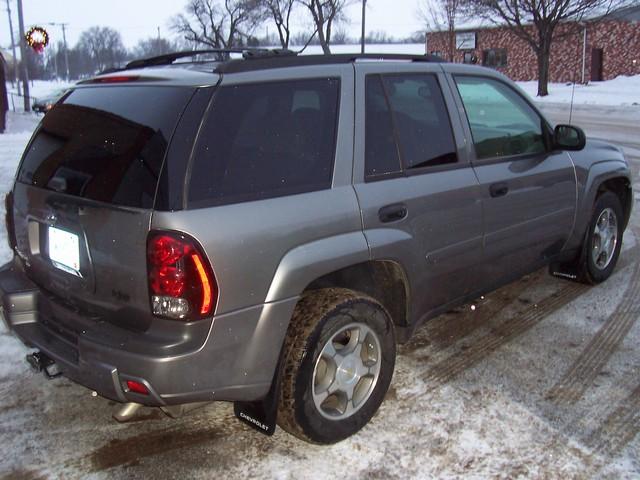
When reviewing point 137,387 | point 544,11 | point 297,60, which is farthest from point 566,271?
point 544,11

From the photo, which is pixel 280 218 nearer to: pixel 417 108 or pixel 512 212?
pixel 417 108

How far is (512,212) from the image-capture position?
4012mm

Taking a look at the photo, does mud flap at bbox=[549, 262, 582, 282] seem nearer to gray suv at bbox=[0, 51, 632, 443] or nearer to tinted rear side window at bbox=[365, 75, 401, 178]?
gray suv at bbox=[0, 51, 632, 443]

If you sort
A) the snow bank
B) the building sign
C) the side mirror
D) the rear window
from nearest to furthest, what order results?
the rear window → the side mirror → the snow bank → the building sign

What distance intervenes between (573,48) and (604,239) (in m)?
38.2

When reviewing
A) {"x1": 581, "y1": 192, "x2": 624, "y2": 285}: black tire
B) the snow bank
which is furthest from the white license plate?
the snow bank

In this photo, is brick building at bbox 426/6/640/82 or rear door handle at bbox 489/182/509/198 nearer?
rear door handle at bbox 489/182/509/198

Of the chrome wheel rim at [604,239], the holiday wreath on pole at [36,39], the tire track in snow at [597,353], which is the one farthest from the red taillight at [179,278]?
the holiday wreath on pole at [36,39]

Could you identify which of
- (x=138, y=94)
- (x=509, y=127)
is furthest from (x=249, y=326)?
(x=509, y=127)

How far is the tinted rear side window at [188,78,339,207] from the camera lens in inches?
100.0

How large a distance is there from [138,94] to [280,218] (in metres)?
0.87

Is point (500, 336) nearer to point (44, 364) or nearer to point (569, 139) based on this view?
point (569, 139)

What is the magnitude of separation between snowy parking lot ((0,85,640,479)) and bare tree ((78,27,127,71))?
115 metres

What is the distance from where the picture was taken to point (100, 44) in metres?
117
